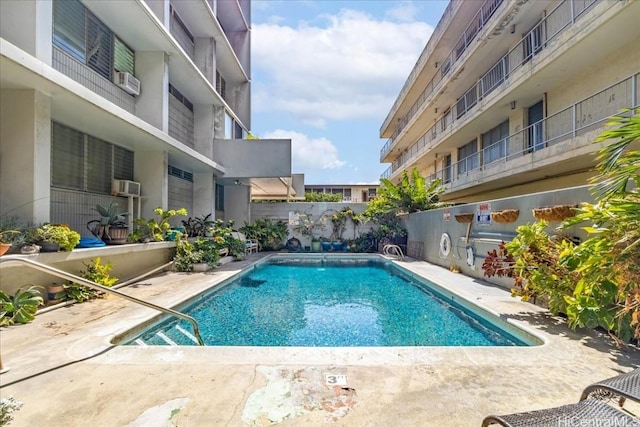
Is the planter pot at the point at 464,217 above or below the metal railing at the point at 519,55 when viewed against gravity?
below

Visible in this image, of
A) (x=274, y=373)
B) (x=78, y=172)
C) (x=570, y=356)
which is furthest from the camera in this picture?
(x=78, y=172)

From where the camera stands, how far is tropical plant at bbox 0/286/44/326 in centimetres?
504

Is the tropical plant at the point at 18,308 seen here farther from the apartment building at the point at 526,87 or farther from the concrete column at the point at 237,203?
the concrete column at the point at 237,203

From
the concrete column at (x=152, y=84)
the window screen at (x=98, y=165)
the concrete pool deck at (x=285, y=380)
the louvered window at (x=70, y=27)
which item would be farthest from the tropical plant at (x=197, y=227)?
the concrete pool deck at (x=285, y=380)

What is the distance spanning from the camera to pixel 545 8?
39.2 feet

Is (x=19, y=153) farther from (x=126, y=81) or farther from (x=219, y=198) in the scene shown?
(x=219, y=198)

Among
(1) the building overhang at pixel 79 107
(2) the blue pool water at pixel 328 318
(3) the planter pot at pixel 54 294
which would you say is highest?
(1) the building overhang at pixel 79 107

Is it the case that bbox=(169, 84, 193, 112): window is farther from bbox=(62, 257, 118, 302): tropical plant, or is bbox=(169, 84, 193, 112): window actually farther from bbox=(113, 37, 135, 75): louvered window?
bbox=(62, 257, 118, 302): tropical plant

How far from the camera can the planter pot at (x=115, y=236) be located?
8.21 meters

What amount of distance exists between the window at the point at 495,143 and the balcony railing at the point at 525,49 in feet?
5.53

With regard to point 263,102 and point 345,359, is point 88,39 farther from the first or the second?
point 263,102

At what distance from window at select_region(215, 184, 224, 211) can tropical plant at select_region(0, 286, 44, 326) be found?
43.3ft

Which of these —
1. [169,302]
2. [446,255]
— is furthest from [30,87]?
[446,255]

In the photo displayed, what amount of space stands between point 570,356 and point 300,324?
14.3 ft
